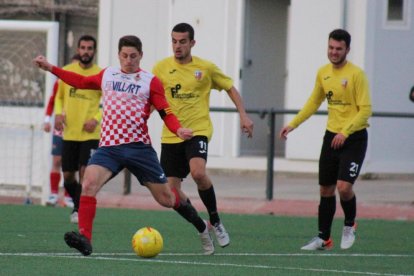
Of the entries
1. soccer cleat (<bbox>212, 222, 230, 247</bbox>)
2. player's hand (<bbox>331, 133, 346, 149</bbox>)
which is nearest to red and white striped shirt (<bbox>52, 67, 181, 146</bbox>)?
soccer cleat (<bbox>212, 222, 230, 247</bbox>)

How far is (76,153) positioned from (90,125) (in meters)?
0.73

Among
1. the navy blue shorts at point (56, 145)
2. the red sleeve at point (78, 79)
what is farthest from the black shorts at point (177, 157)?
the navy blue shorts at point (56, 145)

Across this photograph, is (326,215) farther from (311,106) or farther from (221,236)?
(221,236)

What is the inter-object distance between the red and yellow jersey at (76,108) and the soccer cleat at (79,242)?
5.32 m

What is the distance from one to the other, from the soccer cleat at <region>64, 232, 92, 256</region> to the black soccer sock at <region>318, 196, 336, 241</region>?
10.3 ft

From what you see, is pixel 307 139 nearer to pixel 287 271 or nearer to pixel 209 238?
pixel 209 238

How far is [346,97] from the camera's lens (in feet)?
44.2

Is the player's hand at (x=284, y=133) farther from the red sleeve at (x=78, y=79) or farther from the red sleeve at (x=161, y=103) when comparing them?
the red sleeve at (x=78, y=79)

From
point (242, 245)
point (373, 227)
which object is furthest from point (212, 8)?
point (242, 245)

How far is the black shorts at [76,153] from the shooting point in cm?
1661

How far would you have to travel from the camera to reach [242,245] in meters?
13.8

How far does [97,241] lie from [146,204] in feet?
18.2

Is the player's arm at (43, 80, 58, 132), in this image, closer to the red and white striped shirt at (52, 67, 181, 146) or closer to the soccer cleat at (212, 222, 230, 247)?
the soccer cleat at (212, 222, 230, 247)

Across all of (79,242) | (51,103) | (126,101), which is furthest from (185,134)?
(51,103)
